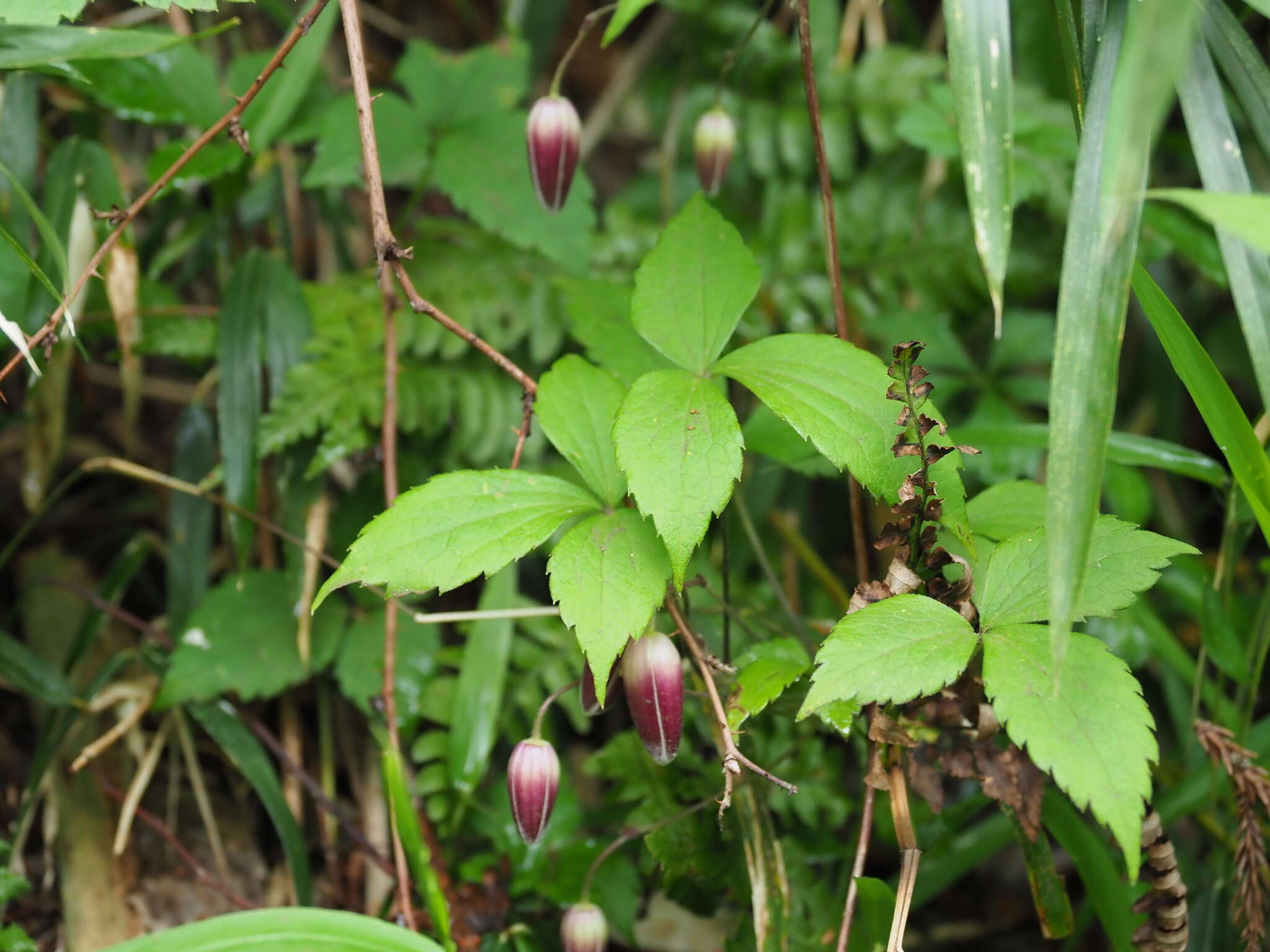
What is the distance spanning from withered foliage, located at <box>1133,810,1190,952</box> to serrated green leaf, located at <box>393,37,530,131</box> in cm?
161

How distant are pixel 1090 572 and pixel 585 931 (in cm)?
76

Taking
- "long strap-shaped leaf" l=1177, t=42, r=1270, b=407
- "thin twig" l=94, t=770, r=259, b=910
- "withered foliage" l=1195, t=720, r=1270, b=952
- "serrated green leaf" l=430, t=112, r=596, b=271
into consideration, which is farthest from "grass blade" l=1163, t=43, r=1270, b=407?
"thin twig" l=94, t=770, r=259, b=910

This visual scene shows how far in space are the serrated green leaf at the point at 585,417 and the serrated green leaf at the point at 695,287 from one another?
0.29 ft

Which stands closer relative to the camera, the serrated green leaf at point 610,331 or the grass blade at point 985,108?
the grass blade at point 985,108

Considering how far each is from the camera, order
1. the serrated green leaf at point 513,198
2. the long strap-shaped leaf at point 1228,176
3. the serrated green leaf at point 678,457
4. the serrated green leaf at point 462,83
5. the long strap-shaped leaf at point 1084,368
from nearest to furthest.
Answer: the long strap-shaped leaf at point 1084,368
the serrated green leaf at point 678,457
the long strap-shaped leaf at point 1228,176
the serrated green leaf at point 513,198
the serrated green leaf at point 462,83

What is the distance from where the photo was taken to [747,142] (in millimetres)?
2371

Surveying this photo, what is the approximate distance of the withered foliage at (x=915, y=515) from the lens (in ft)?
3.26

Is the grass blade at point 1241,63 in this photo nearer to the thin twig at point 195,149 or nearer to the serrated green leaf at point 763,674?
the serrated green leaf at point 763,674

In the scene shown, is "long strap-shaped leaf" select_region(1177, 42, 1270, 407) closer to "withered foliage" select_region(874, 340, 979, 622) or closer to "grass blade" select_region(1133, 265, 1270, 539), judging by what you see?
"grass blade" select_region(1133, 265, 1270, 539)

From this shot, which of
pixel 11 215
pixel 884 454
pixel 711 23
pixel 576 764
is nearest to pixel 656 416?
pixel 884 454

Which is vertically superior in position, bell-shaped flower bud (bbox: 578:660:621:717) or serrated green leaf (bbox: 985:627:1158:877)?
serrated green leaf (bbox: 985:627:1158:877)

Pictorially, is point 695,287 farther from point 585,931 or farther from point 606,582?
point 585,931

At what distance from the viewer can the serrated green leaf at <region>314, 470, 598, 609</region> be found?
38.7 inches

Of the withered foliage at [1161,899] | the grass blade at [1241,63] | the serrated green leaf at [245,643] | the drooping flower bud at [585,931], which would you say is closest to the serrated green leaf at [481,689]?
the serrated green leaf at [245,643]
